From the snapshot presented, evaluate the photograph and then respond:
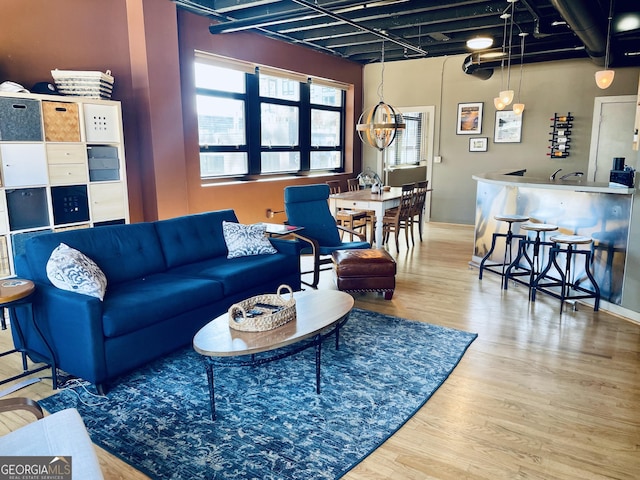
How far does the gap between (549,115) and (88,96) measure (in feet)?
22.6

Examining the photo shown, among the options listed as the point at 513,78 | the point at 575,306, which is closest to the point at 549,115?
the point at 513,78

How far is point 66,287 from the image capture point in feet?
9.27

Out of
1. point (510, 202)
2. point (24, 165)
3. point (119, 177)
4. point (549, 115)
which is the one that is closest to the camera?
point (24, 165)

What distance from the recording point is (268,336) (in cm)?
253

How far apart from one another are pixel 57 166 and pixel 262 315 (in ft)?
8.62

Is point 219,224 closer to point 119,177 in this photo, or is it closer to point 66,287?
point 119,177

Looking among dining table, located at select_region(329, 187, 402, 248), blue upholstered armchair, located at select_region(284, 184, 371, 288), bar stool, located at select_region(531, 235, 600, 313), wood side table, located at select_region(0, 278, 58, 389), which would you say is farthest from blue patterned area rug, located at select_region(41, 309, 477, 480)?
dining table, located at select_region(329, 187, 402, 248)

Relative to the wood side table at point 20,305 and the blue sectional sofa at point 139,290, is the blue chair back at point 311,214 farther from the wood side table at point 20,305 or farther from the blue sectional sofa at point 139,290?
the wood side table at point 20,305

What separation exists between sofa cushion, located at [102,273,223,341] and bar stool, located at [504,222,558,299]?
307cm

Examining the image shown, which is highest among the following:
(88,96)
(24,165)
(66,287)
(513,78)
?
(513,78)

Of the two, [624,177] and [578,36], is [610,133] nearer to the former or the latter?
[578,36]

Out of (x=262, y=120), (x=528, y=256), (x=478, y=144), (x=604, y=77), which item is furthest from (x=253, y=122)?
(x=604, y=77)

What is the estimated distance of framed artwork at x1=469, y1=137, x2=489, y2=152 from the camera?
8.21 m

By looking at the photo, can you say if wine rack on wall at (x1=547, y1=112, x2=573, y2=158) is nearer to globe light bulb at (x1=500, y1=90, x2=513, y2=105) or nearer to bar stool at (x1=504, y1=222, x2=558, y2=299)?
globe light bulb at (x1=500, y1=90, x2=513, y2=105)
